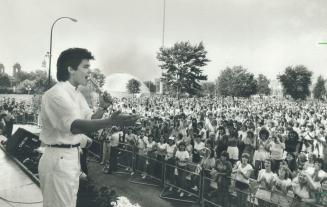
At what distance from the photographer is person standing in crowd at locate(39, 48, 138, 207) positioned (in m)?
2.05

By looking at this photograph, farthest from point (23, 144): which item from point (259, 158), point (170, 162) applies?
point (259, 158)

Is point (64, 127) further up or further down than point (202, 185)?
further up

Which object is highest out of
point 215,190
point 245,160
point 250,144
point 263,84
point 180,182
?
point 263,84

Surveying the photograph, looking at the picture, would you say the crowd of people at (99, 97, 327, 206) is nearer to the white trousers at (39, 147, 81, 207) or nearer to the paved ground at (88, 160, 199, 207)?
the paved ground at (88, 160, 199, 207)

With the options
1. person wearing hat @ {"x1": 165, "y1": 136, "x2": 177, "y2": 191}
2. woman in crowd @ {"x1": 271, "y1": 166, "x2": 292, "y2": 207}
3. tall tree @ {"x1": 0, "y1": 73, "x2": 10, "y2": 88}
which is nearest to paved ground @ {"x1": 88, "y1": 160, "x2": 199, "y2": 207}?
person wearing hat @ {"x1": 165, "y1": 136, "x2": 177, "y2": 191}

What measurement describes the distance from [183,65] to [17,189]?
50483 millimetres

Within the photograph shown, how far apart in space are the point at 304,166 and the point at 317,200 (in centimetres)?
101

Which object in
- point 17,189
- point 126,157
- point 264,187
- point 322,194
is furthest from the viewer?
point 126,157

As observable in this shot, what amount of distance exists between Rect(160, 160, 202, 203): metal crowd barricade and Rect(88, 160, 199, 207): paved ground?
0.76 ft

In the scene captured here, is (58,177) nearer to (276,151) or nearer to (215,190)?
(215,190)

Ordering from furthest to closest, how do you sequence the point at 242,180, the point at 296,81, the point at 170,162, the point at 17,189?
the point at 296,81 < the point at 170,162 < the point at 242,180 < the point at 17,189

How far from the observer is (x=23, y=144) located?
7570 mm

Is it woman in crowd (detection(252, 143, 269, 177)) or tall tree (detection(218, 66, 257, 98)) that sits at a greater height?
tall tree (detection(218, 66, 257, 98))

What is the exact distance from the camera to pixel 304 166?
24.9ft
